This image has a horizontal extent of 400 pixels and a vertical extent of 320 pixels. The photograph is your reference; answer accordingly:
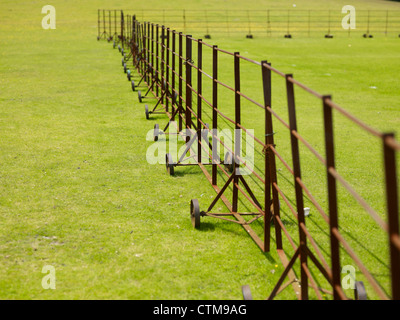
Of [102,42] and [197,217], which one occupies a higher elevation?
[102,42]

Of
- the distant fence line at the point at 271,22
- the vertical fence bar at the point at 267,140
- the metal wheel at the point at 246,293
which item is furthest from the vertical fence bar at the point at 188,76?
the distant fence line at the point at 271,22

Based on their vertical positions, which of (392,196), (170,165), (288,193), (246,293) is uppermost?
(392,196)

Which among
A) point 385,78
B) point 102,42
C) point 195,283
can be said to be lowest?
point 195,283

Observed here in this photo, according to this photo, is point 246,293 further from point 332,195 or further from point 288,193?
point 288,193

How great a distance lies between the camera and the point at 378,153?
31.4ft

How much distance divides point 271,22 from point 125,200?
173 feet

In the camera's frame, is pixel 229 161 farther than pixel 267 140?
Yes

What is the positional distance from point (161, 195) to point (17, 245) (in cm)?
230

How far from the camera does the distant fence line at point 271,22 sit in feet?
153

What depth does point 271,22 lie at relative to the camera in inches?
2226

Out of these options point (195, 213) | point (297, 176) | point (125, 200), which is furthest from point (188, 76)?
point (297, 176)

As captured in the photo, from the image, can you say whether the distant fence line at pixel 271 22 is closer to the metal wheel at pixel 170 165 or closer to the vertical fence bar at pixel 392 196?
the metal wheel at pixel 170 165
